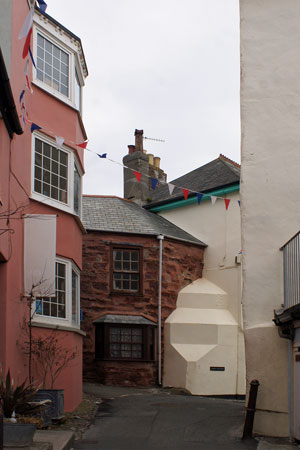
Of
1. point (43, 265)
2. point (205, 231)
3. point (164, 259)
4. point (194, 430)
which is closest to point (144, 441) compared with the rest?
point (194, 430)

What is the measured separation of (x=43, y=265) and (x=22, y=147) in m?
2.20

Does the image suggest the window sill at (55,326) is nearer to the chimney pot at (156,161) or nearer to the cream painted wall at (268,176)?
the cream painted wall at (268,176)

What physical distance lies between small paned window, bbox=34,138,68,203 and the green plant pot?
6101 mm

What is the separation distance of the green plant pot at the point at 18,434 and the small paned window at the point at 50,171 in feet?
20.0

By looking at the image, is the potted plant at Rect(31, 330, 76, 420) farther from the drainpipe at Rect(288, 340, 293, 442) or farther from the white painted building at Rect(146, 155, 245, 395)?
the white painted building at Rect(146, 155, 245, 395)

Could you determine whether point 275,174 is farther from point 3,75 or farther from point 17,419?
point 17,419

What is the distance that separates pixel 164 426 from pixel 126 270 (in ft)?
30.1

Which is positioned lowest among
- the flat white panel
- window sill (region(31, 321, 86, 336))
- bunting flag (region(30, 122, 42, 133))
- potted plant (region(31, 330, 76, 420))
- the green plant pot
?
the green plant pot

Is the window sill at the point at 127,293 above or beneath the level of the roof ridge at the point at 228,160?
beneath

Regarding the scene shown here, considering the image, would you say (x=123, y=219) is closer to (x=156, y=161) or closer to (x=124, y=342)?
(x=124, y=342)

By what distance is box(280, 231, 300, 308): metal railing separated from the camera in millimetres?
10906

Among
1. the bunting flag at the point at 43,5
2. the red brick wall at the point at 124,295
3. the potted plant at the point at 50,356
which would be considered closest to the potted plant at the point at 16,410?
the potted plant at the point at 50,356

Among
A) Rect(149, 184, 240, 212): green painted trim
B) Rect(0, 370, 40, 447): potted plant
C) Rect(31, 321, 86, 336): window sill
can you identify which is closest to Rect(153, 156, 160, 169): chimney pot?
Rect(149, 184, 240, 212): green painted trim

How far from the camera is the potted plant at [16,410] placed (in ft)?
25.3
